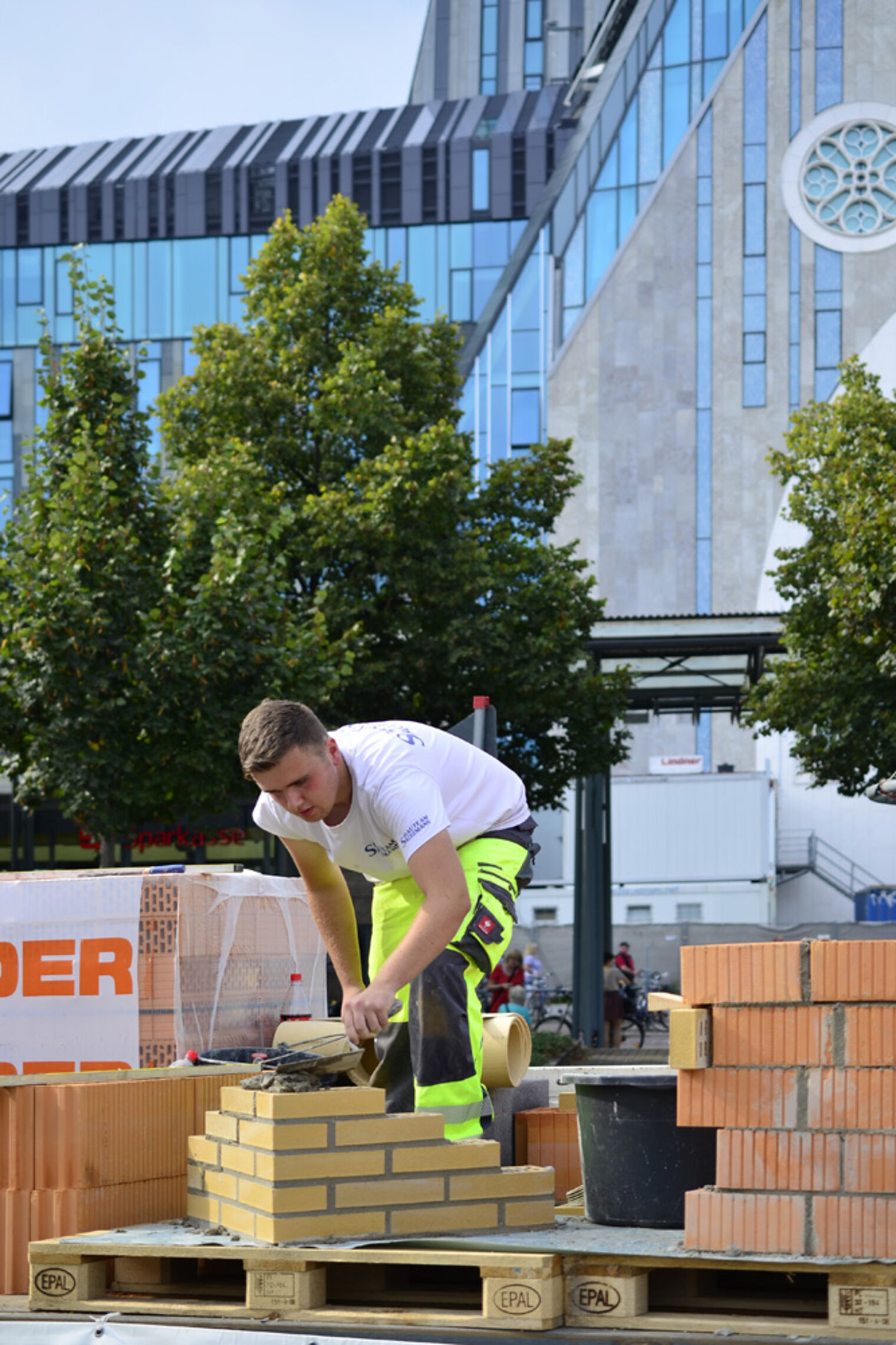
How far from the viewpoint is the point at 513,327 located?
51.5m

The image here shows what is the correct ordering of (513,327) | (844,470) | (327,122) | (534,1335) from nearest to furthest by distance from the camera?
(534,1335), (844,470), (513,327), (327,122)

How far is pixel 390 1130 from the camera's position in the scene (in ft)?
13.9

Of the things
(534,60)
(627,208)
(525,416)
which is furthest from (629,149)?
(534,60)

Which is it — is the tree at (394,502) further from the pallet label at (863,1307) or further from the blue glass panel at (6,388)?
the blue glass panel at (6,388)

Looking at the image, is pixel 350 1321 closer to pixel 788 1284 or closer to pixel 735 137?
pixel 788 1284

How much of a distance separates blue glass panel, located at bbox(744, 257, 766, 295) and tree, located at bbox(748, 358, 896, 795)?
3016cm

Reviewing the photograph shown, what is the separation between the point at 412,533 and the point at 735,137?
3812 centimetres

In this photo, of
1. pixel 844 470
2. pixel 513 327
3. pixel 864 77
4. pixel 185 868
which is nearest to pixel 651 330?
pixel 513 327

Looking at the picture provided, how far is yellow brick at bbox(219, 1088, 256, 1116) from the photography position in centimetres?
429

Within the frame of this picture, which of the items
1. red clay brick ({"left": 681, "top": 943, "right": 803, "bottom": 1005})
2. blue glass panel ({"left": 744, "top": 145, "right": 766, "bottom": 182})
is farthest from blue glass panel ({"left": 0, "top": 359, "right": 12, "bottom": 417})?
red clay brick ({"left": 681, "top": 943, "right": 803, "bottom": 1005})

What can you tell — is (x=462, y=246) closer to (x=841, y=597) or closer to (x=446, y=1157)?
(x=841, y=597)

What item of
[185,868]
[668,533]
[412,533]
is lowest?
[185,868]

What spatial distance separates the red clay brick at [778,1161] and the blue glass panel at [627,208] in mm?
51601

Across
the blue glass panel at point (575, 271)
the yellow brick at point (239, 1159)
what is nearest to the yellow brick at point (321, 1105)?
the yellow brick at point (239, 1159)
